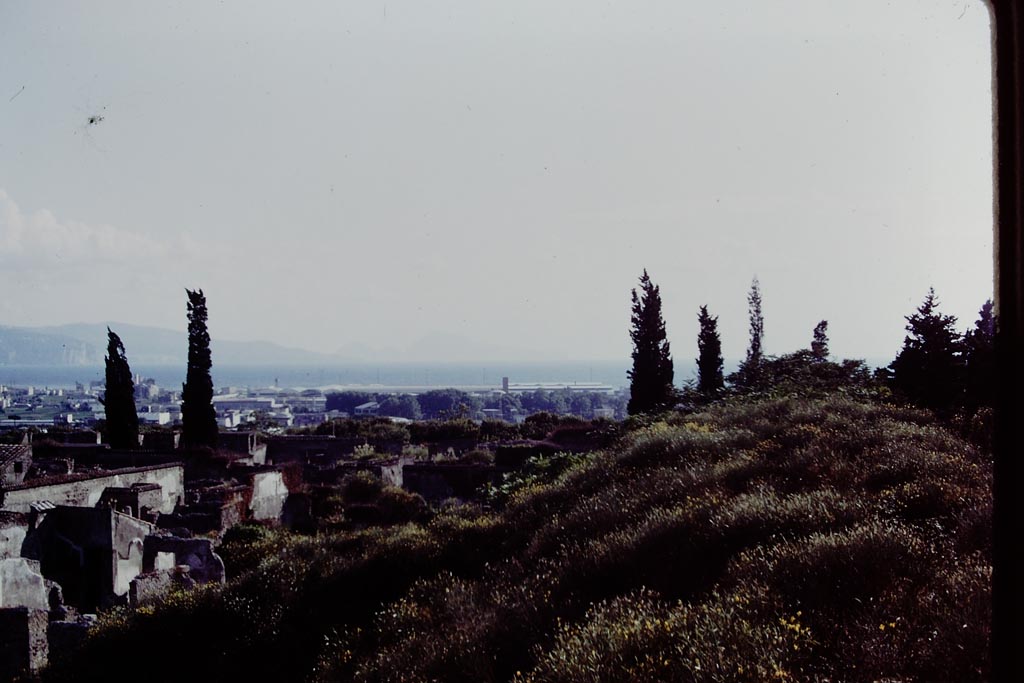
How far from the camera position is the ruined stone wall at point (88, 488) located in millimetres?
18969

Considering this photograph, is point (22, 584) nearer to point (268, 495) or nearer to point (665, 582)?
point (268, 495)

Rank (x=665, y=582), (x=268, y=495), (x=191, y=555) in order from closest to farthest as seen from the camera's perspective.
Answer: (x=665, y=582) → (x=191, y=555) → (x=268, y=495)

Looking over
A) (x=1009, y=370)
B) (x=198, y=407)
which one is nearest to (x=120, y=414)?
(x=198, y=407)

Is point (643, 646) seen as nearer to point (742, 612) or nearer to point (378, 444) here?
point (742, 612)

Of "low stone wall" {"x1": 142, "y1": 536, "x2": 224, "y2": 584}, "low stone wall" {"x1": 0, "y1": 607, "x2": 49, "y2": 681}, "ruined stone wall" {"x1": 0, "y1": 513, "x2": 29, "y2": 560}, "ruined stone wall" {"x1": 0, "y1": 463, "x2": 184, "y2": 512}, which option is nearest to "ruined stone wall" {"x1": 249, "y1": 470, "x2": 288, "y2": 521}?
"ruined stone wall" {"x1": 0, "y1": 463, "x2": 184, "y2": 512}

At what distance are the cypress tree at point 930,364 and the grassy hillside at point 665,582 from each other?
2292 millimetres

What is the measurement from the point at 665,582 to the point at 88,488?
1912cm

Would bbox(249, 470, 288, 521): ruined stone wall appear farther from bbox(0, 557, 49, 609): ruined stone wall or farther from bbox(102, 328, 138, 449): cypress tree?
bbox(102, 328, 138, 449): cypress tree

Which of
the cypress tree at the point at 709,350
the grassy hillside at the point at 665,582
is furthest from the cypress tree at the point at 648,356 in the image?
the grassy hillside at the point at 665,582

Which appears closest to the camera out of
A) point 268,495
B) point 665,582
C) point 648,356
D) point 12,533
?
point 665,582

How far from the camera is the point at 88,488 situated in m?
21.3

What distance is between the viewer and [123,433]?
37.6 metres

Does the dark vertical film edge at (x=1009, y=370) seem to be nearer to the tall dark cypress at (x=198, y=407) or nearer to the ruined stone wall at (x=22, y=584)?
the ruined stone wall at (x=22, y=584)

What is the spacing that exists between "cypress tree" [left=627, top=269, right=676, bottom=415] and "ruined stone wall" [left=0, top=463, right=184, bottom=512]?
19.1 m
